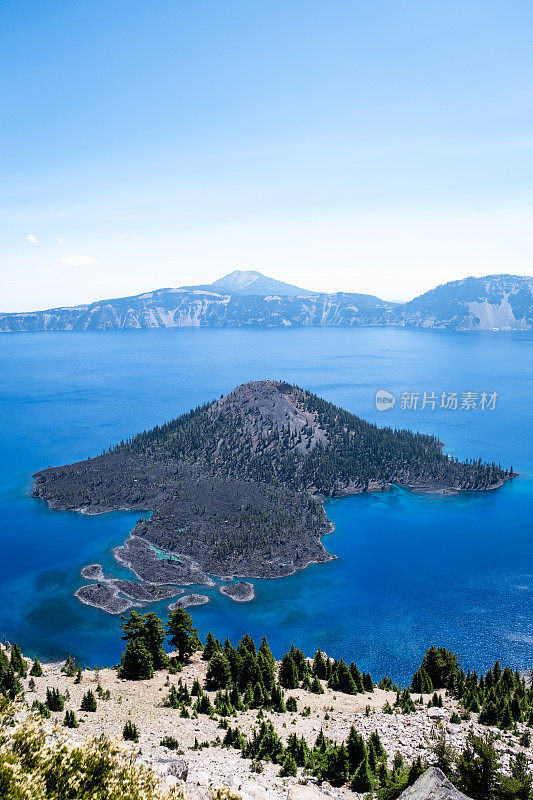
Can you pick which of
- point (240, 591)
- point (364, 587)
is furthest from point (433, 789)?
point (364, 587)

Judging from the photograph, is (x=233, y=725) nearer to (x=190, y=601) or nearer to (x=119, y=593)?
(x=190, y=601)

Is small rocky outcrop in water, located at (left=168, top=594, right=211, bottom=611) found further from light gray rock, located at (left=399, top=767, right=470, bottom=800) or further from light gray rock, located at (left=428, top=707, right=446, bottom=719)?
light gray rock, located at (left=399, top=767, right=470, bottom=800)

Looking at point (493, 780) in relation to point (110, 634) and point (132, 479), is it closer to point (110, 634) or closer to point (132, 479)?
point (110, 634)

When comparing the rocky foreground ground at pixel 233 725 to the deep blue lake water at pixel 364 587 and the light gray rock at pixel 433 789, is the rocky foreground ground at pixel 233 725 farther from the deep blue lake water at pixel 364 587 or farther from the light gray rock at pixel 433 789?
the deep blue lake water at pixel 364 587

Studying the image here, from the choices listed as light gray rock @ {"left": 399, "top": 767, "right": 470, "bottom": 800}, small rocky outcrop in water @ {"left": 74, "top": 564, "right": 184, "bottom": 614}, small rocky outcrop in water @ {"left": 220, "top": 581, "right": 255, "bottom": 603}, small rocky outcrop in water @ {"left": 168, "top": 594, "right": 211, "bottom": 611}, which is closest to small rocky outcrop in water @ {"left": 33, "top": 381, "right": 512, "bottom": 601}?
small rocky outcrop in water @ {"left": 220, "top": 581, "right": 255, "bottom": 603}

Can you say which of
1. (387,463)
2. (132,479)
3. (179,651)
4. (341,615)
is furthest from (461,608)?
(132,479)

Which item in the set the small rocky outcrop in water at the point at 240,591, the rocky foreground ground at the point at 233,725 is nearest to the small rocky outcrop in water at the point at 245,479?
the small rocky outcrop in water at the point at 240,591
